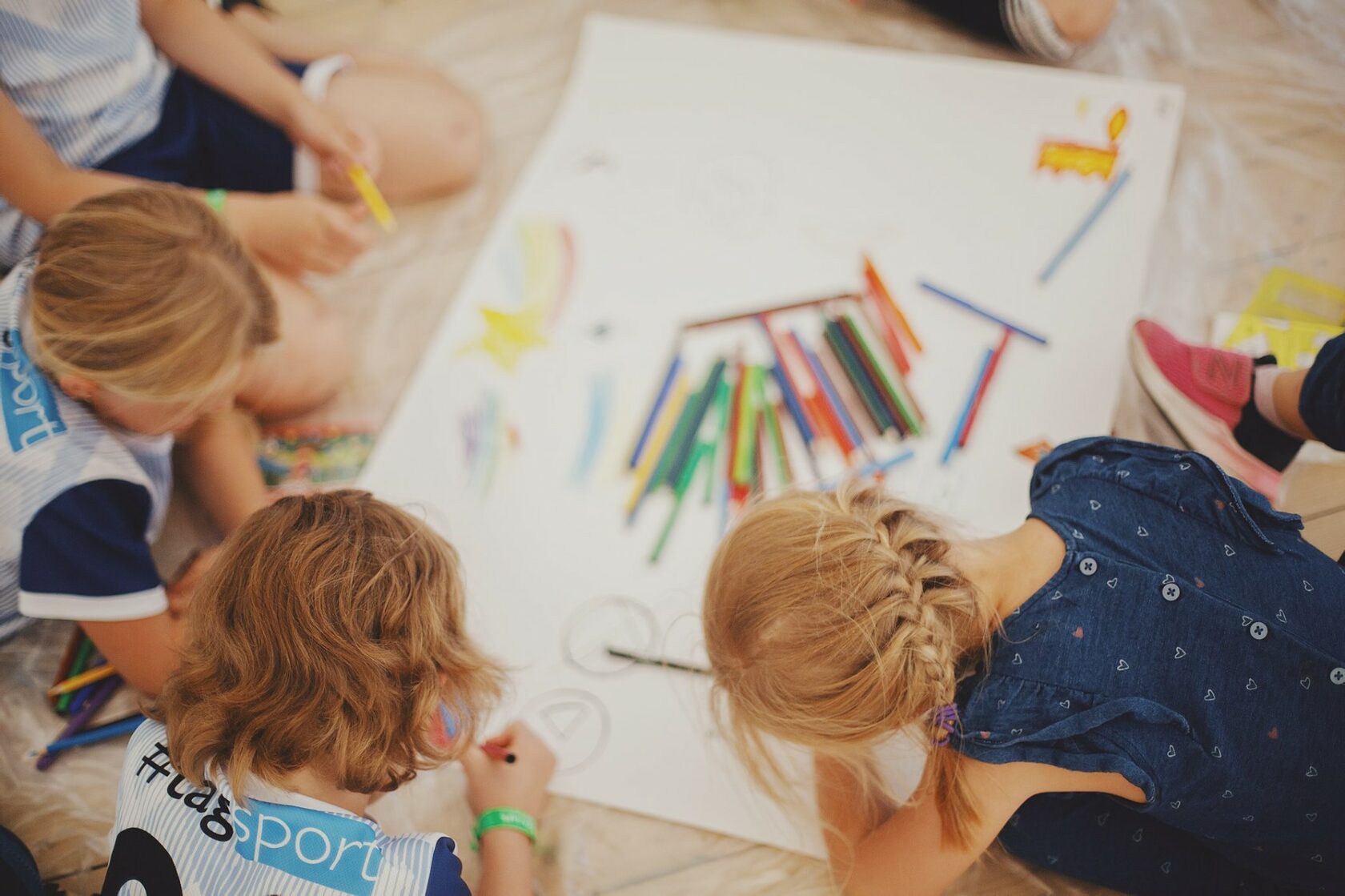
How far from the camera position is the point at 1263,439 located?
95 cm

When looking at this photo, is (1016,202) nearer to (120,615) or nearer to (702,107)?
(702,107)

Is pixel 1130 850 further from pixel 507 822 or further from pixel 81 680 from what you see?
pixel 81 680

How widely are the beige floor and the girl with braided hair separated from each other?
0.20m

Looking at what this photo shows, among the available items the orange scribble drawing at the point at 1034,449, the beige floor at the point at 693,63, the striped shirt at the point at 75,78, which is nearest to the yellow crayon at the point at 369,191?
the beige floor at the point at 693,63

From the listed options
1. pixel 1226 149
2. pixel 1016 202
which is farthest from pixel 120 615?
pixel 1226 149

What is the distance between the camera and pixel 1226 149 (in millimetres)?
1208

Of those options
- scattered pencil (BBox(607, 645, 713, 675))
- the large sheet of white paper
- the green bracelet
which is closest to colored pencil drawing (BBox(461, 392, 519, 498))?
the large sheet of white paper

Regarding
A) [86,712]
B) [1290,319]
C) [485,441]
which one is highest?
[1290,319]

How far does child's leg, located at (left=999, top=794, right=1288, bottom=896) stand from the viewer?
0.79 metres

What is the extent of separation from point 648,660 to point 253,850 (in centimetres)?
41

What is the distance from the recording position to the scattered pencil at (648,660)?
3.06 feet

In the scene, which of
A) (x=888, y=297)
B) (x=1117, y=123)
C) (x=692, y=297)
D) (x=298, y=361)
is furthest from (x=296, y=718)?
(x=1117, y=123)

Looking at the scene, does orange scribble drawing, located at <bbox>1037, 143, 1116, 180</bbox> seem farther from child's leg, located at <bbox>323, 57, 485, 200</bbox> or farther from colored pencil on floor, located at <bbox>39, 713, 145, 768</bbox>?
colored pencil on floor, located at <bbox>39, 713, 145, 768</bbox>

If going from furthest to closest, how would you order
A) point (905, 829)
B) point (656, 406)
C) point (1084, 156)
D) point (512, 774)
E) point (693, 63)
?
point (693, 63) → point (1084, 156) → point (656, 406) → point (512, 774) → point (905, 829)
